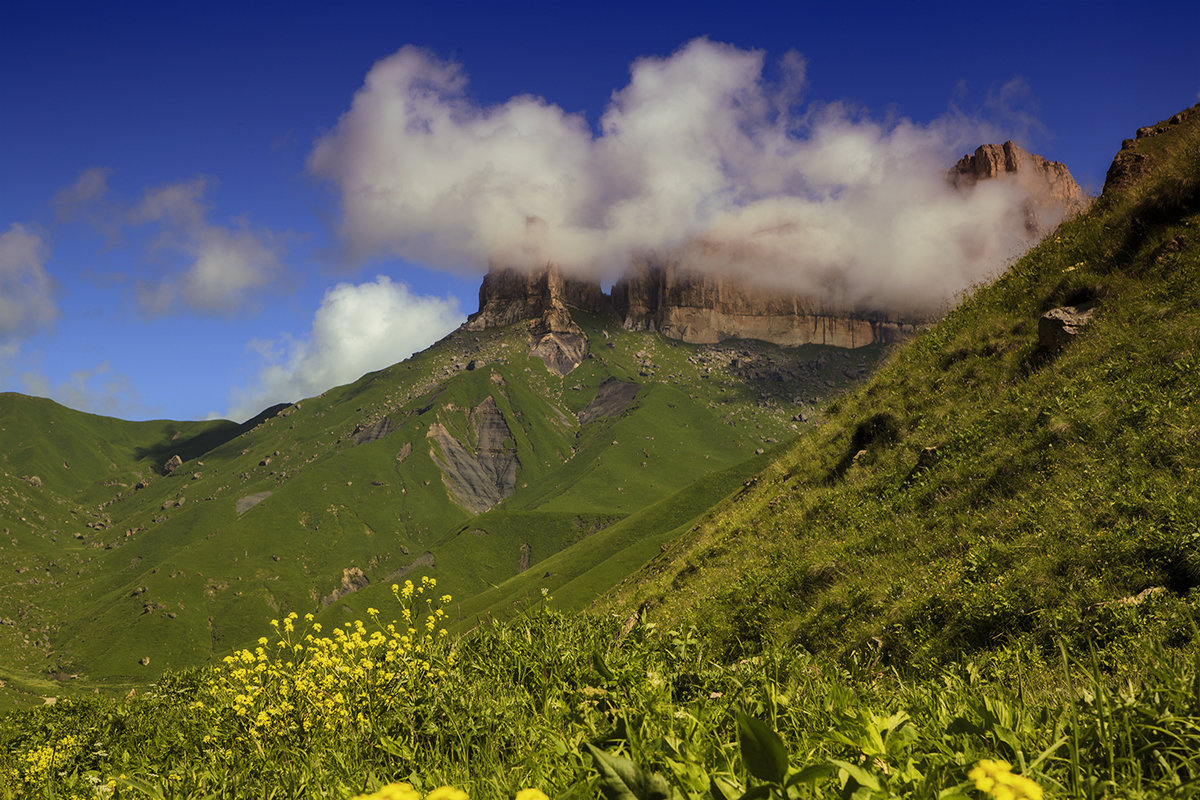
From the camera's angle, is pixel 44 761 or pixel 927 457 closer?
pixel 44 761

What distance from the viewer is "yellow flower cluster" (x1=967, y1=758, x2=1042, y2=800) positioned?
1986mm

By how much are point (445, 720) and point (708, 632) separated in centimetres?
844

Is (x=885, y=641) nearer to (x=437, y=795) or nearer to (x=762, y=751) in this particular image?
(x=762, y=751)

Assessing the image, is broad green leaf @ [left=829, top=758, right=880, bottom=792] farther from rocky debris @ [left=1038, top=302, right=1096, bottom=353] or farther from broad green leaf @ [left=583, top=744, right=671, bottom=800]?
rocky debris @ [left=1038, top=302, right=1096, bottom=353]

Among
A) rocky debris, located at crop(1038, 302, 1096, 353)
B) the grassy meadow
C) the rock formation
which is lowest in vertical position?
the grassy meadow

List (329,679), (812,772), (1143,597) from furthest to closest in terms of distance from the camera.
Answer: (1143,597) → (329,679) → (812,772)

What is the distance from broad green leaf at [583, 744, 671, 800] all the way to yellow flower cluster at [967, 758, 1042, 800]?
1088 millimetres

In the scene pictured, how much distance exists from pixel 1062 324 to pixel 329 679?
52.5ft

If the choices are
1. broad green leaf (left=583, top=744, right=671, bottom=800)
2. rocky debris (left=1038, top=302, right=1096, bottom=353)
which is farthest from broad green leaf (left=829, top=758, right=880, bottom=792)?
rocky debris (left=1038, top=302, right=1096, bottom=353)

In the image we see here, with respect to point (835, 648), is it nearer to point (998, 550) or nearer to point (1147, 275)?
point (998, 550)

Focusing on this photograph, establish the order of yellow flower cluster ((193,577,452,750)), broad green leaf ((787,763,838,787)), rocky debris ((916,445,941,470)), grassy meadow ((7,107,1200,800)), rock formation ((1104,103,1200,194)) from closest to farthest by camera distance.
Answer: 1. broad green leaf ((787,763,838,787))
2. grassy meadow ((7,107,1200,800))
3. yellow flower cluster ((193,577,452,750))
4. rocky debris ((916,445,941,470))
5. rock formation ((1104,103,1200,194))

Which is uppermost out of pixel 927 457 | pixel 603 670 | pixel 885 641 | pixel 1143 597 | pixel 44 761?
pixel 927 457

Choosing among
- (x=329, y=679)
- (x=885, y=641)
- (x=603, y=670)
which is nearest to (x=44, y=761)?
(x=329, y=679)

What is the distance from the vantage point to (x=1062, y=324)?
47.5 feet
